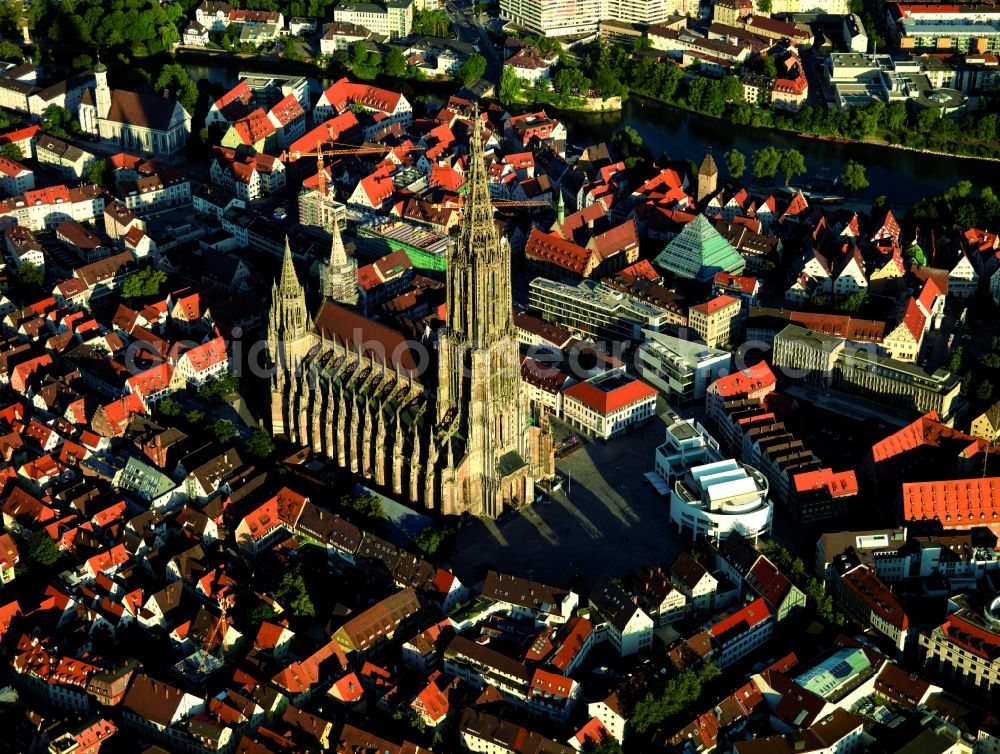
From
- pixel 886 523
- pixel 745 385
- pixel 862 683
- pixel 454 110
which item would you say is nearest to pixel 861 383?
pixel 745 385

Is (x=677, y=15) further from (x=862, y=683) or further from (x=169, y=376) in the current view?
(x=862, y=683)

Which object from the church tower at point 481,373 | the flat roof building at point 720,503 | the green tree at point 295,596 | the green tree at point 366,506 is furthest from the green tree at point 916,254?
the green tree at point 295,596

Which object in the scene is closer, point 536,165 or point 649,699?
point 649,699

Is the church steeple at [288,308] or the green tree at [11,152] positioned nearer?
the church steeple at [288,308]

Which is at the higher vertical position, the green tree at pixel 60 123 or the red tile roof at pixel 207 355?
the green tree at pixel 60 123

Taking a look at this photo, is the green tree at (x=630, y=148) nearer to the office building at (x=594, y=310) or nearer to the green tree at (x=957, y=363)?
the office building at (x=594, y=310)

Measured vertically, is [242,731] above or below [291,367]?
below

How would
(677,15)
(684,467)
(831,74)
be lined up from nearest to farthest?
(684,467) < (831,74) < (677,15)
